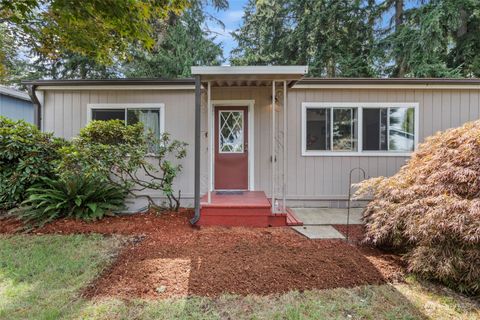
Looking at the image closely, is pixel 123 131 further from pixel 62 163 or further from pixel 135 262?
pixel 135 262

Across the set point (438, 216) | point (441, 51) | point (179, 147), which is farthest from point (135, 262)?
point (441, 51)

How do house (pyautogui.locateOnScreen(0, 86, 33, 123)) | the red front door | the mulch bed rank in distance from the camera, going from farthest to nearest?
house (pyautogui.locateOnScreen(0, 86, 33, 123)), the red front door, the mulch bed

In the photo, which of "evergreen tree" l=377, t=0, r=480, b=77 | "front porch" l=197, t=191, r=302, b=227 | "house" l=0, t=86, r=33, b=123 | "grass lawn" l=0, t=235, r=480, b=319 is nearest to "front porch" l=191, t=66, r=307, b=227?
"front porch" l=197, t=191, r=302, b=227

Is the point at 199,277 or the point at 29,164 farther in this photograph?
the point at 29,164

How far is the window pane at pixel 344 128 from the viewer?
242 inches

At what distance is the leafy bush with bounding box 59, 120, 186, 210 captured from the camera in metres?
4.84

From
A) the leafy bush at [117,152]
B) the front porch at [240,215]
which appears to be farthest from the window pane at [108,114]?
the front porch at [240,215]

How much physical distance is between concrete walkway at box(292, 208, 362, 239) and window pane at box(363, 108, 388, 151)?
1.45 metres

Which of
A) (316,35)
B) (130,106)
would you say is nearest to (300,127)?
(130,106)

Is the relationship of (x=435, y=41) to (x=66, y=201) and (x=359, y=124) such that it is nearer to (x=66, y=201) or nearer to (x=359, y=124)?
(x=359, y=124)

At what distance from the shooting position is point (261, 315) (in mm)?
2426

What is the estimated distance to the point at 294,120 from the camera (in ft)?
20.3

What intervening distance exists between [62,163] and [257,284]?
12.7ft

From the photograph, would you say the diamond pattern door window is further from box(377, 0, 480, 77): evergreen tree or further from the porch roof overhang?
box(377, 0, 480, 77): evergreen tree
